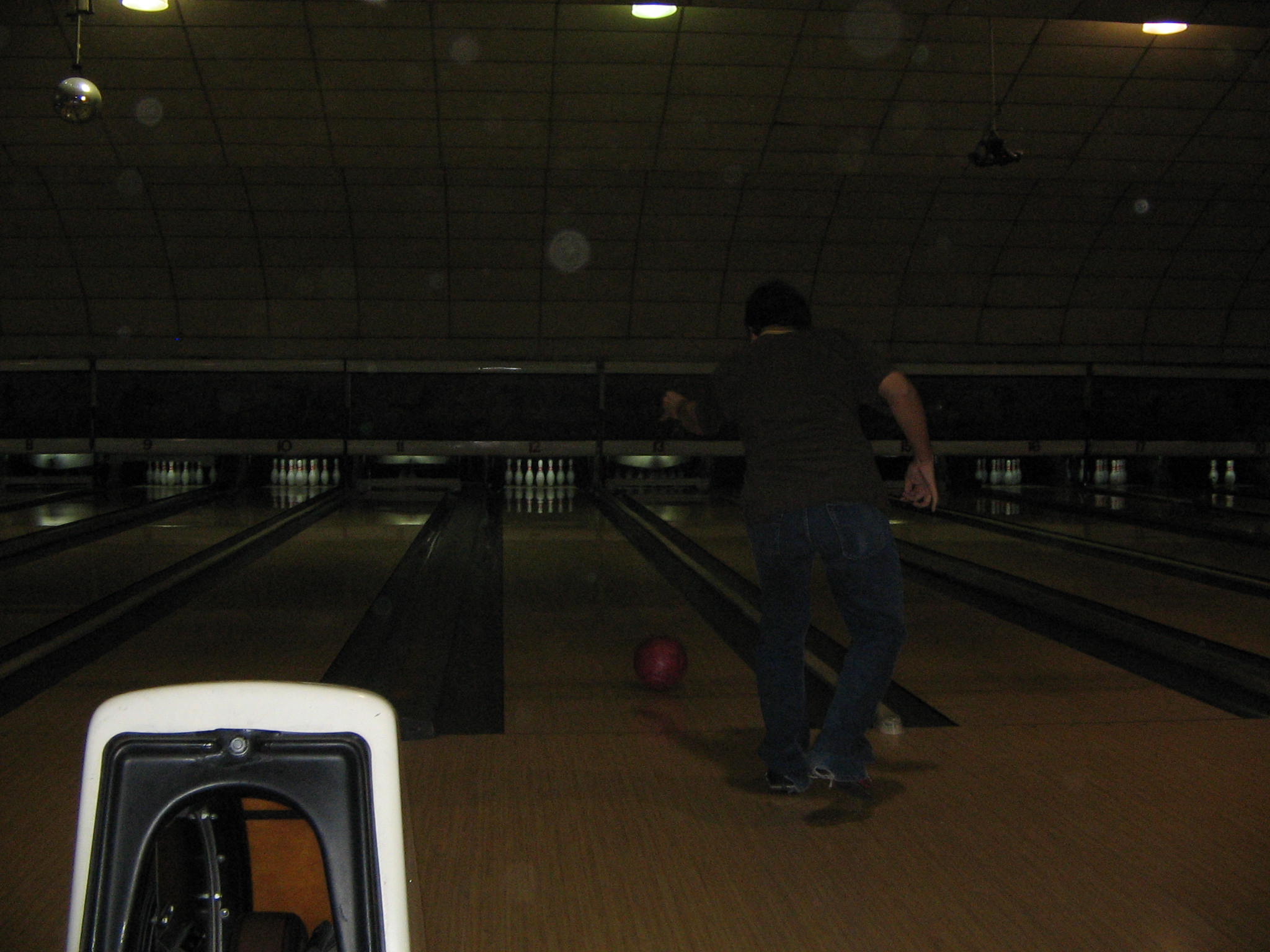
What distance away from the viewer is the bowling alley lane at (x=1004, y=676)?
3.73 m

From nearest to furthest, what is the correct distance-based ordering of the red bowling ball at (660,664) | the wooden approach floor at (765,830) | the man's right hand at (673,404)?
the wooden approach floor at (765,830) < the man's right hand at (673,404) < the red bowling ball at (660,664)

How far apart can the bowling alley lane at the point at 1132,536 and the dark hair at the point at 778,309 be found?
4.37m

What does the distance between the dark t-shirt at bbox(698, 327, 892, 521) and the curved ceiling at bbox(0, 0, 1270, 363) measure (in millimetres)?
4683

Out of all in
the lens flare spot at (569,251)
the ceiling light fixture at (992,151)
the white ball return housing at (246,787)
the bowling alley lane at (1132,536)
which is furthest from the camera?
the lens flare spot at (569,251)

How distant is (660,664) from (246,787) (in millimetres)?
2765

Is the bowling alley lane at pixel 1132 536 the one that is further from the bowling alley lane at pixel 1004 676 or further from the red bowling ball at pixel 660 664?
the red bowling ball at pixel 660 664

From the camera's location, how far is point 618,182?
35.1ft

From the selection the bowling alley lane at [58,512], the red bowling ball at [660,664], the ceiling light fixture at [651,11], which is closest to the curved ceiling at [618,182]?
the ceiling light fixture at [651,11]

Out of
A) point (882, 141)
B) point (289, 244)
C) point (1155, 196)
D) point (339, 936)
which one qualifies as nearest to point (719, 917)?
point (339, 936)

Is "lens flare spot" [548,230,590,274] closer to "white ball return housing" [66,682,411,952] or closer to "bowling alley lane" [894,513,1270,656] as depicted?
"bowling alley lane" [894,513,1270,656]

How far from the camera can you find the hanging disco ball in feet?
19.7

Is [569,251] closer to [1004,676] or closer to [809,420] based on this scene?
[1004,676]

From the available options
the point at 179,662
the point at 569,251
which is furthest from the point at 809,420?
the point at 569,251

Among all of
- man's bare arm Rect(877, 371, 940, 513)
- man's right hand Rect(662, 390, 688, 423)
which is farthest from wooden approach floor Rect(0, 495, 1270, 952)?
man's right hand Rect(662, 390, 688, 423)
